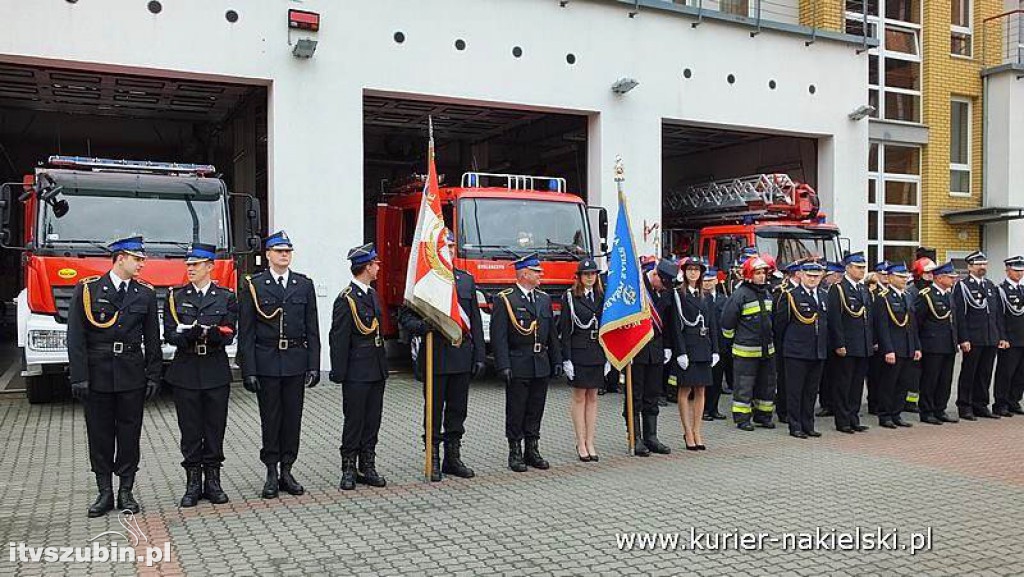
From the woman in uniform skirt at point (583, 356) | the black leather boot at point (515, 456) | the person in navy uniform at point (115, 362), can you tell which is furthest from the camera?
the woman in uniform skirt at point (583, 356)

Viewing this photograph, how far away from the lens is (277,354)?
6660mm

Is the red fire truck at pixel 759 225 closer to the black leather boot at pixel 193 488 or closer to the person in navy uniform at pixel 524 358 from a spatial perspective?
the person in navy uniform at pixel 524 358

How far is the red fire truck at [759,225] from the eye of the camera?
1430cm

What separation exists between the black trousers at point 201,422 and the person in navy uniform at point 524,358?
2310 mm

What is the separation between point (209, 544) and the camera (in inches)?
213

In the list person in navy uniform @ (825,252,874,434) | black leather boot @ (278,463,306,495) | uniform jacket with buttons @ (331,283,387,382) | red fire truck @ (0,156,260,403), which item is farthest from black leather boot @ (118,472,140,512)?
person in navy uniform @ (825,252,874,434)

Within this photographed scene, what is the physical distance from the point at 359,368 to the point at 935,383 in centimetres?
716

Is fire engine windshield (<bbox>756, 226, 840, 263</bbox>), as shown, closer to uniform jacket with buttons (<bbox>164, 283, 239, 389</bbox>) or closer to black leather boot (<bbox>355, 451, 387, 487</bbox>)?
black leather boot (<bbox>355, 451, 387, 487</bbox>)

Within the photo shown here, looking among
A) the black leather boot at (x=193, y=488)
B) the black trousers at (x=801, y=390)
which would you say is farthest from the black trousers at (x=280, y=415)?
the black trousers at (x=801, y=390)

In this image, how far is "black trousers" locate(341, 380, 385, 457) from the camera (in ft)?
22.7

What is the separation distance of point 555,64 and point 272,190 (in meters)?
5.33

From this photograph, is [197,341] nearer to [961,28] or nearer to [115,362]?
[115,362]

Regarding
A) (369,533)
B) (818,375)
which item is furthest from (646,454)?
(369,533)

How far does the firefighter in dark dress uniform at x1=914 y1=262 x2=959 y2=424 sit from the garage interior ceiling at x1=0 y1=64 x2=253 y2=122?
36.5 feet
